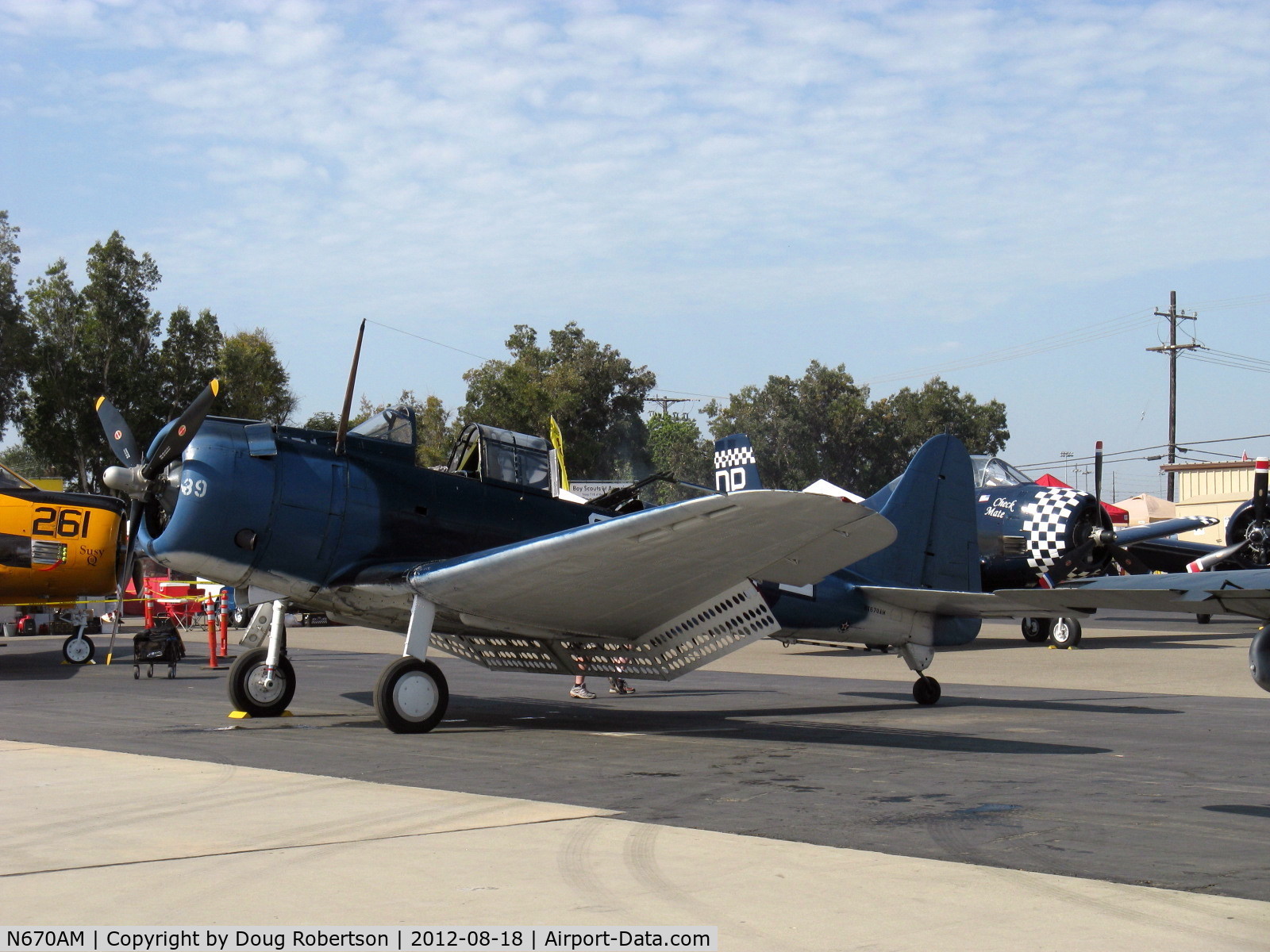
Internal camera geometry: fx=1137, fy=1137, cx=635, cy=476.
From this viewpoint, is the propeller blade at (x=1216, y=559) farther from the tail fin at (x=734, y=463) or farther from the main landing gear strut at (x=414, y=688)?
the main landing gear strut at (x=414, y=688)

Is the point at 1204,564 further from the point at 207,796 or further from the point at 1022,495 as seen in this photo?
the point at 207,796

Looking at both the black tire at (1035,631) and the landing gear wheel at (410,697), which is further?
the black tire at (1035,631)

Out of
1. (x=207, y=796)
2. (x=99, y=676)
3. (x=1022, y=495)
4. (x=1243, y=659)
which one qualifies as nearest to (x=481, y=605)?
(x=207, y=796)

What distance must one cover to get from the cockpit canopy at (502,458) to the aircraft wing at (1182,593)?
6784 millimetres

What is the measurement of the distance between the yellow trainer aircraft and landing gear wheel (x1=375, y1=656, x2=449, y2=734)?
424 inches

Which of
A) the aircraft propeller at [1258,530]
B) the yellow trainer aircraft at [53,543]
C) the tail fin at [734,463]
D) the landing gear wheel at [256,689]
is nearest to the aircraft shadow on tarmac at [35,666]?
the yellow trainer aircraft at [53,543]

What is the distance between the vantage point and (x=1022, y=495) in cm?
2325

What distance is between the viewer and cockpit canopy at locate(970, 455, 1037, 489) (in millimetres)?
24188

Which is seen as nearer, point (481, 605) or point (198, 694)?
point (481, 605)

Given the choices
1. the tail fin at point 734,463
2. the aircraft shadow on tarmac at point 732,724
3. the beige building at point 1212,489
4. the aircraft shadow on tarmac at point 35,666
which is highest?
the beige building at point 1212,489

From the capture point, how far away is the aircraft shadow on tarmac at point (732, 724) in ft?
29.1

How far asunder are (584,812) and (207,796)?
211cm

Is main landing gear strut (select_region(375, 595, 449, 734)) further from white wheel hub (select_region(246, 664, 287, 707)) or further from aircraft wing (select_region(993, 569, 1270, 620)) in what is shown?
aircraft wing (select_region(993, 569, 1270, 620))

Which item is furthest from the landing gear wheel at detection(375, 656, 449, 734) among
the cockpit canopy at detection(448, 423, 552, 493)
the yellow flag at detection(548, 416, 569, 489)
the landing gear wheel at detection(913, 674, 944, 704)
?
the yellow flag at detection(548, 416, 569, 489)
